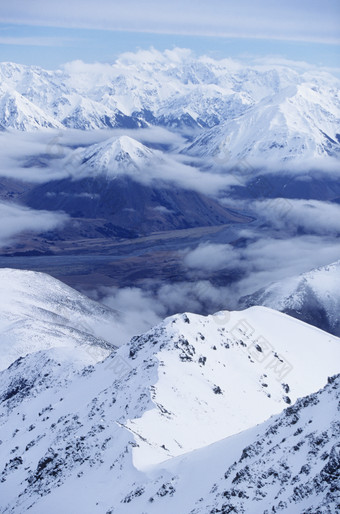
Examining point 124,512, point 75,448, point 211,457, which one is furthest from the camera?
point 75,448

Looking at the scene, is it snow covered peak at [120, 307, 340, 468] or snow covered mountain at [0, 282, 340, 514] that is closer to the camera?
snow covered mountain at [0, 282, 340, 514]

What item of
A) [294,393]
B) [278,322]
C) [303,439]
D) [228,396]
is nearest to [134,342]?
[228,396]

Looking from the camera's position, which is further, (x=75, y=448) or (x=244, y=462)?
(x=75, y=448)

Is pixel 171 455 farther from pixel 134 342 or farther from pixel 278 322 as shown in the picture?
pixel 278 322

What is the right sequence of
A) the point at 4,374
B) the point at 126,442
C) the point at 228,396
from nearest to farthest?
the point at 126,442 < the point at 228,396 < the point at 4,374

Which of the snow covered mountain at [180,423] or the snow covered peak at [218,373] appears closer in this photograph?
the snow covered mountain at [180,423]

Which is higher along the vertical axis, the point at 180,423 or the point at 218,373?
the point at 218,373

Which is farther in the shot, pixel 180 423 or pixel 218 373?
pixel 218 373

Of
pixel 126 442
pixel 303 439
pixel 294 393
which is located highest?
pixel 303 439
